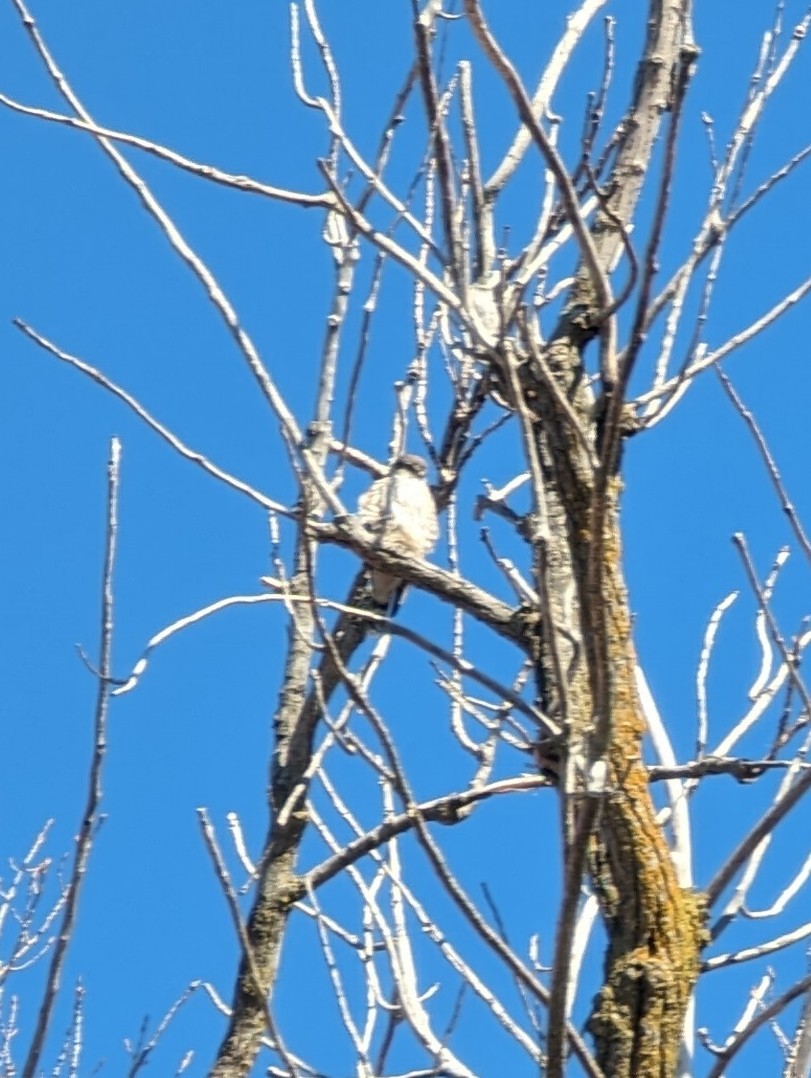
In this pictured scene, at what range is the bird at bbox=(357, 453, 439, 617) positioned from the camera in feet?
11.6

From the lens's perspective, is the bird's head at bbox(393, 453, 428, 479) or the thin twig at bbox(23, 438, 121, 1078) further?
the bird's head at bbox(393, 453, 428, 479)

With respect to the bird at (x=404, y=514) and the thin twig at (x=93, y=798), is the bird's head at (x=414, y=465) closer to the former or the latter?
the bird at (x=404, y=514)

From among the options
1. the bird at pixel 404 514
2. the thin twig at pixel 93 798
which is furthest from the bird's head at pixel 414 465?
the thin twig at pixel 93 798

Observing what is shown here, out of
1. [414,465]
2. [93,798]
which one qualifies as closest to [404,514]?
[414,465]

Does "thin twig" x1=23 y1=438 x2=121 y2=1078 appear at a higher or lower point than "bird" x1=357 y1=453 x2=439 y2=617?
lower

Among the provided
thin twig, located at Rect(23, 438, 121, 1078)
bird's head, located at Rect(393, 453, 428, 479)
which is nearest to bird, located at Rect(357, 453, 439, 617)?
bird's head, located at Rect(393, 453, 428, 479)

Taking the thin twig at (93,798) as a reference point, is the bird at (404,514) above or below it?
above

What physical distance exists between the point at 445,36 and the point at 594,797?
1.71m

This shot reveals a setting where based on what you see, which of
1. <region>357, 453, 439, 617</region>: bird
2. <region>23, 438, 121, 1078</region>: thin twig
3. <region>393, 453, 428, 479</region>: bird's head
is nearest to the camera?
<region>23, 438, 121, 1078</region>: thin twig

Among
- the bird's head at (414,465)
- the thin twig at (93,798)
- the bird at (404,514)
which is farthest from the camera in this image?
the bird's head at (414,465)

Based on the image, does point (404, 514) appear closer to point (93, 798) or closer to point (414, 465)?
point (414, 465)

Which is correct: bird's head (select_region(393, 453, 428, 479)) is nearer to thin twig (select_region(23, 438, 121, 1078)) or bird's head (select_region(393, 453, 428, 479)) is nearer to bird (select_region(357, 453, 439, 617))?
bird (select_region(357, 453, 439, 617))

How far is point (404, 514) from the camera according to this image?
421 cm

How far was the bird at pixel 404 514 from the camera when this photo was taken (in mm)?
3549
